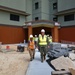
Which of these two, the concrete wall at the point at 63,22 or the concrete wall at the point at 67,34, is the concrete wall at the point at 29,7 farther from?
the concrete wall at the point at 67,34

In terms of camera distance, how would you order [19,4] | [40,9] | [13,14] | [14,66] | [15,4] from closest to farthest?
1. [14,66]
2. [13,14]
3. [15,4]
4. [19,4]
5. [40,9]

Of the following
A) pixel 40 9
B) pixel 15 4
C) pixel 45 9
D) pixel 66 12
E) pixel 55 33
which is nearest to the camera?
pixel 55 33

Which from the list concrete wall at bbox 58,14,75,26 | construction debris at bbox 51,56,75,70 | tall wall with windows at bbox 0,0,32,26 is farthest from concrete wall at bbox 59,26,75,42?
construction debris at bbox 51,56,75,70

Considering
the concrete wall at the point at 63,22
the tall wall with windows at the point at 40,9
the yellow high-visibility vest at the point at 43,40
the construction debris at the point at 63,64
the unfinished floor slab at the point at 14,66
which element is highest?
the tall wall with windows at the point at 40,9

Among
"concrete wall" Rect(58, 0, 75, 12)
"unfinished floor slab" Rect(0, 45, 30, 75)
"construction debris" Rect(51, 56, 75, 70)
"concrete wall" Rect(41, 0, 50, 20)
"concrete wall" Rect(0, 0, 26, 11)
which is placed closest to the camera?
"construction debris" Rect(51, 56, 75, 70)

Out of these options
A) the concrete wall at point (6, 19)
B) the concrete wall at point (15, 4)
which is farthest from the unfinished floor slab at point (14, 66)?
the concrete wall at point (15, 4)

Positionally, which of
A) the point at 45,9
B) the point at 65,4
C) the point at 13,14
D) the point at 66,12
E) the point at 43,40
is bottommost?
the point at 43,40

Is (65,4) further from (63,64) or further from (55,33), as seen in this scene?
(63,64)

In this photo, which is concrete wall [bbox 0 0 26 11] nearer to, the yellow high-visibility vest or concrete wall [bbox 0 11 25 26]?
concrete wall [bbox 0 11 25 26]

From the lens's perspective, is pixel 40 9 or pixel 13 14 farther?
pixel 40 9

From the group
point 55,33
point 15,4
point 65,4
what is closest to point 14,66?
point 55,33

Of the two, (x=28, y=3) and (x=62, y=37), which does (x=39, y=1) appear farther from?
(x=62, y=37)

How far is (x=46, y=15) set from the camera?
39344mm

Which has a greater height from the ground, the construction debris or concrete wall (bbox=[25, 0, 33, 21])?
concrete wall (bbox=[25, 0, 33, 21])
